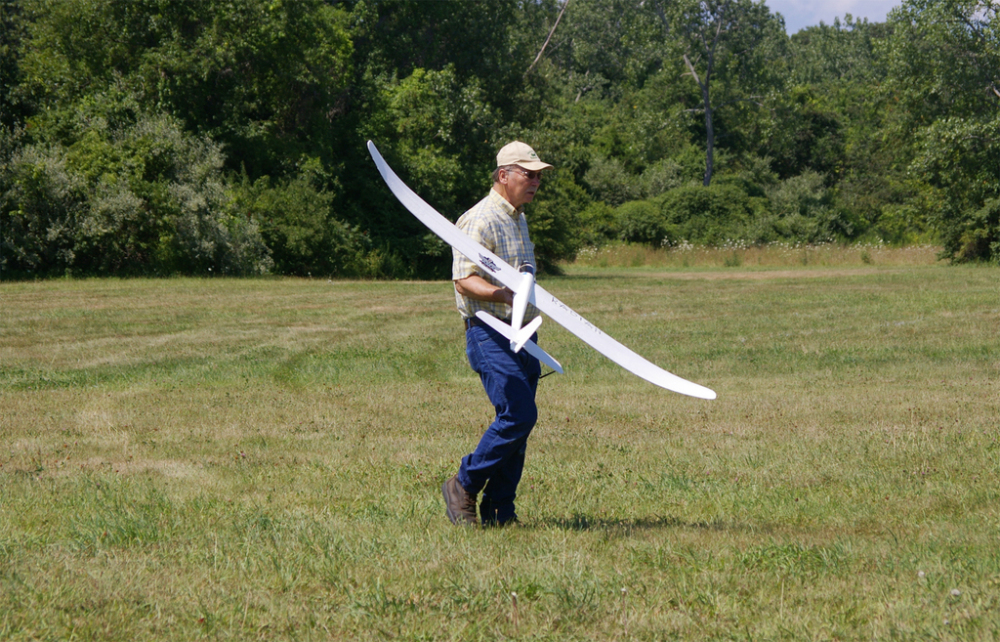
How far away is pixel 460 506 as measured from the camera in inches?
238

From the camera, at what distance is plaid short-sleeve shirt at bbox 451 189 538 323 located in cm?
578

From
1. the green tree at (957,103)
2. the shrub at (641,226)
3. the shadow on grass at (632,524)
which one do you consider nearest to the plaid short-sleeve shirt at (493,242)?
the shadow on grass at (632,524)

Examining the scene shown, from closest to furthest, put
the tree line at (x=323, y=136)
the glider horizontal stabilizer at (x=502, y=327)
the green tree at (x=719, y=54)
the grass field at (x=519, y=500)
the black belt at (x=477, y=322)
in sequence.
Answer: the grass field at (x=519, y=500)
the glider horizontal stabilizer at (x=502, y=327)
the black belt at (x=477, y=322)
the tree line at (x=323, y=136)
the green tree at (x=719, y=54)

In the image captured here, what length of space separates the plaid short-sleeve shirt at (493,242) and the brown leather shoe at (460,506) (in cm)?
107

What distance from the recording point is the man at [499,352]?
5.70 metres

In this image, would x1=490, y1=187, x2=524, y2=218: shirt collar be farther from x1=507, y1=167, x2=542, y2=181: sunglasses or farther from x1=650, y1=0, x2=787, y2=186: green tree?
x1=650, y1=0, x2=787, y2=186: green tree

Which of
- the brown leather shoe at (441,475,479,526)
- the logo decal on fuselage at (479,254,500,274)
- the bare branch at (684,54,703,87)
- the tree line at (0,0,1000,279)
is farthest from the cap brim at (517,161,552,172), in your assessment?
the bare branch at (684,54,703,87)

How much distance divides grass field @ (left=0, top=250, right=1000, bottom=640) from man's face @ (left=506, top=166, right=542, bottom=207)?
1.96 meters

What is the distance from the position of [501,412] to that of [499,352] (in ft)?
1.15

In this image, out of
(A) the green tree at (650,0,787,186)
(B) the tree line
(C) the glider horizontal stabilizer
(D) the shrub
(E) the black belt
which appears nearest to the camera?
(C) the glider horizontal stabilizer

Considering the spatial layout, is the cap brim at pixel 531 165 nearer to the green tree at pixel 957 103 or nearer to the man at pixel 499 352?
the man at pixel 499 352

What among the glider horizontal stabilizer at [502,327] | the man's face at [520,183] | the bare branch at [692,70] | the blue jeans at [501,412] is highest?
the bare branch at [692,70]

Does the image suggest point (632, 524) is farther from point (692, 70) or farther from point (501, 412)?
point (692, 70)

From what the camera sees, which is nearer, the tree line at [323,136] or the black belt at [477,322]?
the black belt at [477,322]
